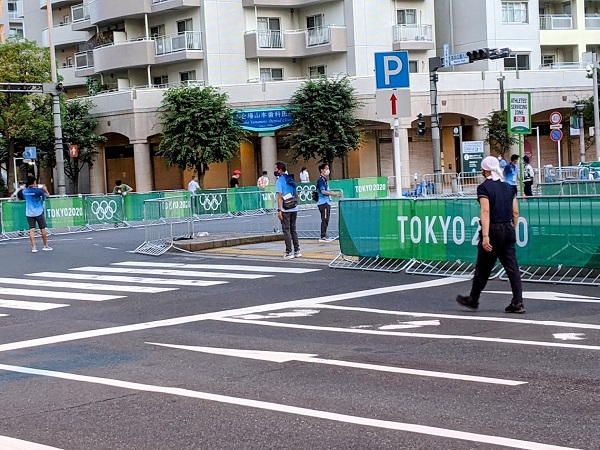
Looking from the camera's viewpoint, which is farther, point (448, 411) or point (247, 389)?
point (247, 389)

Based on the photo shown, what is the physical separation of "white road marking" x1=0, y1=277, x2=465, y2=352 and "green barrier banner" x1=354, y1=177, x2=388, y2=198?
2908 centimetres

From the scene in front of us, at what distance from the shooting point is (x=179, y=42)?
58969 millimetres

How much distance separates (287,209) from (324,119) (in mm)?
34369

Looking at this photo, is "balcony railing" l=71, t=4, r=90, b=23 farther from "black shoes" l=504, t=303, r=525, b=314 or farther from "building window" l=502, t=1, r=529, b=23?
"black shoes" l=504, t=303, r=525, b=314

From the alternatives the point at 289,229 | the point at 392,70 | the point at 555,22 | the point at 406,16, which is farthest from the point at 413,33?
the point at 392,70

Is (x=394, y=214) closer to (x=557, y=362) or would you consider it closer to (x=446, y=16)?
(x=557, y=362)

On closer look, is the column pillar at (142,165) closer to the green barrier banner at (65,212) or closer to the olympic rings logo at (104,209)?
the olympic rings logo at (104,209)

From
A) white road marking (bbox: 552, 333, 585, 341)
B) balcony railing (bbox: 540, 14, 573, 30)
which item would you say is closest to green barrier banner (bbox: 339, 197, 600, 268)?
white road marking (bbox: 552, 333, 585, 341)

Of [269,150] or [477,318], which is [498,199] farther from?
[269,150]

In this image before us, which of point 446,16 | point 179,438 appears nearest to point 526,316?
point 179,438

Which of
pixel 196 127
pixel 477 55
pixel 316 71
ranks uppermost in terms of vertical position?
pixel 316 71

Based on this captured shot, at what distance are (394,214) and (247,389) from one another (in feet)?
32.7

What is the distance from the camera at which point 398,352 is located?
1021 centimetres

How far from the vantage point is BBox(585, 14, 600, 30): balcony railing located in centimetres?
6397
